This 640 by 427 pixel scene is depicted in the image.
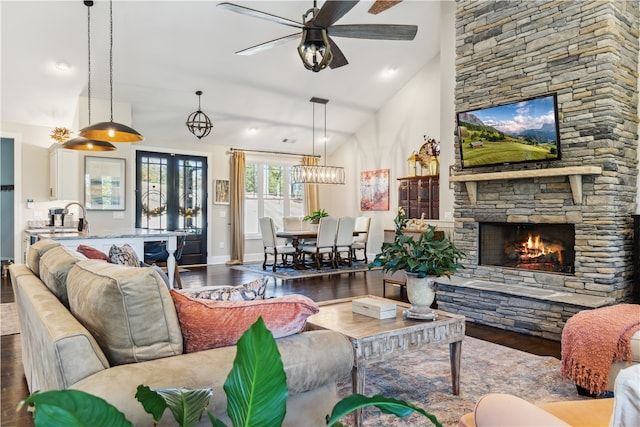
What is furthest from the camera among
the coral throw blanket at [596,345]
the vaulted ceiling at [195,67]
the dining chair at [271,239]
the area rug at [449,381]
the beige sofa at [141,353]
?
the dining chair at [271,239]

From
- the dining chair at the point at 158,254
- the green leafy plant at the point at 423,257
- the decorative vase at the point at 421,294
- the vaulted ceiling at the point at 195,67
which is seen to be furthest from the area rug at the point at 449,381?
the vaulted ceiling at the point at 195,67

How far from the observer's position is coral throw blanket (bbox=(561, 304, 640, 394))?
2.49 metres

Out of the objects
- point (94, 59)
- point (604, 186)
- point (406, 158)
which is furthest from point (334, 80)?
point (604, 186)

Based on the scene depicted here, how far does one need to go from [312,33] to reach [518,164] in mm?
2486

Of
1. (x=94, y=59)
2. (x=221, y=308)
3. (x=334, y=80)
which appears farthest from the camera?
(x=334, y=80)

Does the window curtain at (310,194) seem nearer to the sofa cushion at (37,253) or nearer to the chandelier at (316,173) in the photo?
the chandelier at (316,173)

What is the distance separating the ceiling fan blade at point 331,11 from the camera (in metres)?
3.11

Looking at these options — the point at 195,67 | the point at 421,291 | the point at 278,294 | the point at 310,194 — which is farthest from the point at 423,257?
the point at 310,194

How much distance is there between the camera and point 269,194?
32.4ft

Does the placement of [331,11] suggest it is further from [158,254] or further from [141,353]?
[158,254]

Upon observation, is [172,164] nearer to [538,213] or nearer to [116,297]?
[538,213]

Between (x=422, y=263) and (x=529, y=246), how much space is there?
266 centimetres

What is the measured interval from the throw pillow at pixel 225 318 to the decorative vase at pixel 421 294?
40.6 inches

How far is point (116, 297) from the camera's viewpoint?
1.39 m
